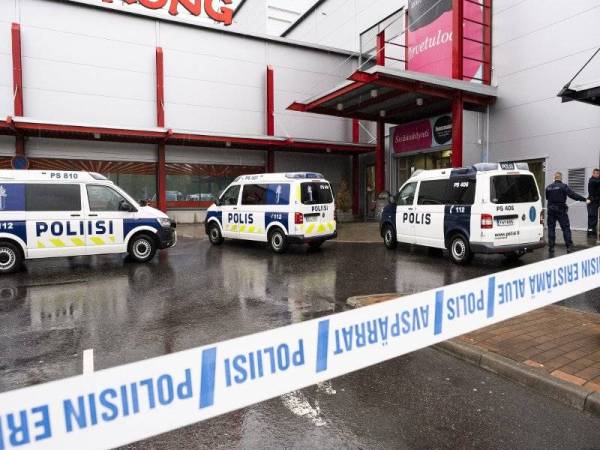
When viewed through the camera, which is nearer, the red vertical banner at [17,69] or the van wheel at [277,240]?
the van wheel at [277,240]

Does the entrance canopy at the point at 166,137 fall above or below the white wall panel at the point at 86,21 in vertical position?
below

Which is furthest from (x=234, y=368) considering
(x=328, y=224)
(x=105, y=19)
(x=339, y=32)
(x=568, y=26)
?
(x=339, y=32)

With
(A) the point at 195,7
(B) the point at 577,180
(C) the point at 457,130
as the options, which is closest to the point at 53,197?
(C) the point at 457,130

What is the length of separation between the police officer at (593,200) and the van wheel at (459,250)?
533 cm

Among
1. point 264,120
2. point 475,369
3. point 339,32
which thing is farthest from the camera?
point 339,32

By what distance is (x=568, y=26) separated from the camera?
1472 cm

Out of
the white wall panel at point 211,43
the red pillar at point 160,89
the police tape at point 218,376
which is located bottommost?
the police tape at point 218,376

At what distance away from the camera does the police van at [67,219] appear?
916cm

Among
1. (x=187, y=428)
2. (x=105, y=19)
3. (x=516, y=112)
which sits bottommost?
(x=187, y=428)

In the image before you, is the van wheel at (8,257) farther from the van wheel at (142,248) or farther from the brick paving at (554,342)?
the brick paving at (554,342)

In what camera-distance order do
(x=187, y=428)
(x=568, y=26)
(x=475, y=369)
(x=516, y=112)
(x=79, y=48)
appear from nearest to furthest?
(x=187, y=428) < (x=475, y=369) < (x=568, y=26) < (x=516, y=112) < (x=79, y=48)

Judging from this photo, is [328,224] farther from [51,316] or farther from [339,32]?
[339,32]

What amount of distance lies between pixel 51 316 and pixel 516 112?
16.4m

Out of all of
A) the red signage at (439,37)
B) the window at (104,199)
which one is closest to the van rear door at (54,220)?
the window at (104,199)
